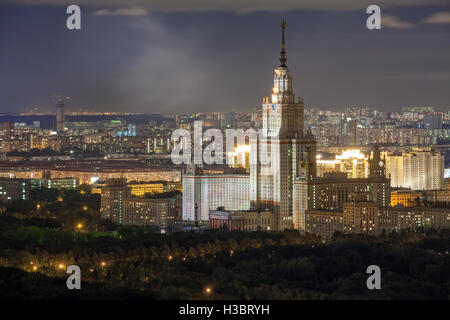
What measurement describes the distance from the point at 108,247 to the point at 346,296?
1118 cm

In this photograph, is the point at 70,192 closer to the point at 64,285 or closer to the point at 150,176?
the point at 150,176

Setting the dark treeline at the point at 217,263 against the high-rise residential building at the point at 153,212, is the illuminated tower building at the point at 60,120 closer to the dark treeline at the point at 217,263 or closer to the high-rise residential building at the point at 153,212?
the high-rise residential building at the point at 153,212

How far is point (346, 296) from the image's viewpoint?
36.5 meters

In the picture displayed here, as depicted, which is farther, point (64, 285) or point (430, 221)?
point (430, 221)

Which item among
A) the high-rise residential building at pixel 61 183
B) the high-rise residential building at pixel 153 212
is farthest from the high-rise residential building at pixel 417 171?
the high-rise residential building at pixel 61 183

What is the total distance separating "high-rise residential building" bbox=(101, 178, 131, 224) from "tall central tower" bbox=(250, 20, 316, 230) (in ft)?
21.0

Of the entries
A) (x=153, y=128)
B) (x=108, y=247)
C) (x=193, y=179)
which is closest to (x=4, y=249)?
(x=108, y=247)

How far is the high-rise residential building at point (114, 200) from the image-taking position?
57.0 meters

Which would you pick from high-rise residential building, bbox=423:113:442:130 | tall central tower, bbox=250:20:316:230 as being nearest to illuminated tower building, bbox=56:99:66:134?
high-rise residential building, bbox=423:113:442:130

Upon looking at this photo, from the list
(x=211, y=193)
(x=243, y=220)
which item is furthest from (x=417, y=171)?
(x=243, y=220)

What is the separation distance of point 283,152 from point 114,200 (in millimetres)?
8204

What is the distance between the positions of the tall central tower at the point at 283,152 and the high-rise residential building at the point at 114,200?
6408 millimetres

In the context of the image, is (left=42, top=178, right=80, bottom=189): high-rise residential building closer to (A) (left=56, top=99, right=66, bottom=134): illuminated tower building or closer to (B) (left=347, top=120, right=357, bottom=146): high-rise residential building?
(B) (left=347, top=120, right=357, bottom=146): high-rise residential building

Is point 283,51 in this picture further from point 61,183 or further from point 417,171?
point 61,183
